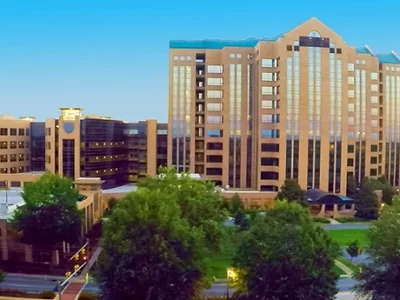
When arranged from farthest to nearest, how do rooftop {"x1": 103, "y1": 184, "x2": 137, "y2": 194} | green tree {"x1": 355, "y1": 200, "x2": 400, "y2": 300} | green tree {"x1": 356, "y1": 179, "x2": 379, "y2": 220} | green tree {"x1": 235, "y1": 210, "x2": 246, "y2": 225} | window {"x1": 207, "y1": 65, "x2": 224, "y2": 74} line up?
1. window {"x1": 207, "y1": 65, "x2": 224, "y2": 74}
2. rooftop {"x1": 103, "y1": 184, "x2": 137, "y2": 194}
3. green tree {"x1": 356, "y1": 179, "x2": 379, "y2": 220}
4. green tree {"x1": 235, "y1": 210, "x2": 246, "y2": 225}
5. green tree {"x1": 355, "y1": 200, "x2": 400, "y2": 300}

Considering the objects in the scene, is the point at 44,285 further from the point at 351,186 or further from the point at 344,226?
the point at 351,186

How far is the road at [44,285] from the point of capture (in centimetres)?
3403

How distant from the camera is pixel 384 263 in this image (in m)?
26.8

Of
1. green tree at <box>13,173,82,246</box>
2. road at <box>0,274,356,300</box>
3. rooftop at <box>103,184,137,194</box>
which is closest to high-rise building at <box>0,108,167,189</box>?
rooftop at <box>103,184,137,194</box>

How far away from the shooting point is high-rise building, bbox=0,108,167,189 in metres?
71.5

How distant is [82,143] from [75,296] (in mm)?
41065

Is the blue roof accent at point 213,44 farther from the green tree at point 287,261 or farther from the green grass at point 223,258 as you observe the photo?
the green tree at point 287,261

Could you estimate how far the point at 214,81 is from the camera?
77812mm

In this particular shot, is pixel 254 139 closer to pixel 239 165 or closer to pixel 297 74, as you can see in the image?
pixel 239 165

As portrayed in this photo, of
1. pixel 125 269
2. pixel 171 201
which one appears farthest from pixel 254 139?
pixel 125 269

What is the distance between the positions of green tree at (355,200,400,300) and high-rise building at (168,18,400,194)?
44008 mm

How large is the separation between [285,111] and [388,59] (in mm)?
29129

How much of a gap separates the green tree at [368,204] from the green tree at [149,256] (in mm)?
42368

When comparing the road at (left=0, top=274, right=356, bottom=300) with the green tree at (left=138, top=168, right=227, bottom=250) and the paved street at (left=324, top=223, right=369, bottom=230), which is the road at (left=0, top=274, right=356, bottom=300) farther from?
the paved street at (left=324, top=223, right=369, bottom=230)
